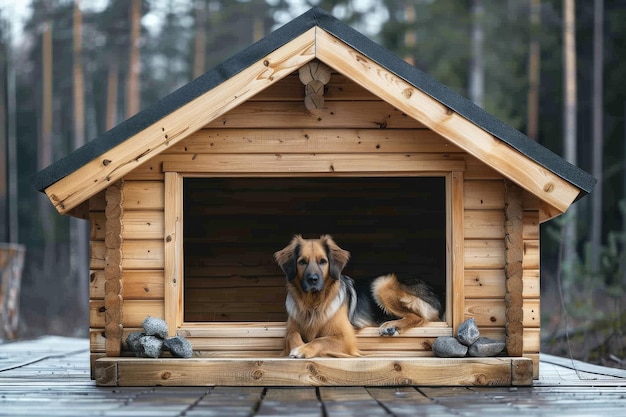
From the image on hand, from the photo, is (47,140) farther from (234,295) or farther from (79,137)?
(234,295)

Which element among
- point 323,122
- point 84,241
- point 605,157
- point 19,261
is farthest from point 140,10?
point 323,122

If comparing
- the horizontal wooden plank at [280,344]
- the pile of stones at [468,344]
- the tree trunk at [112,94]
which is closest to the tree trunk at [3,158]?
the tree trunk at [112,94]

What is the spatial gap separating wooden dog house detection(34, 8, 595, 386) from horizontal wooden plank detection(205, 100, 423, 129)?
0.04ft

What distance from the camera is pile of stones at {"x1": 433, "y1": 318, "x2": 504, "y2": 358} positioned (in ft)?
22.4

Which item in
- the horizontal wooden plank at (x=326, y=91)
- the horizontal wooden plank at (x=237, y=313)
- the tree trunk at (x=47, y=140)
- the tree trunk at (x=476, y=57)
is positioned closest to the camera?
the horizontal wooden plank at (x=326, y=91)

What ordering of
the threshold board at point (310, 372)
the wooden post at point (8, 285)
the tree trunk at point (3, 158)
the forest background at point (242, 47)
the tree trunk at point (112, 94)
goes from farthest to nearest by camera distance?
the tree trunk at point (3, 158) < the tree trunk at point (112, 94) < the forest background at point (242, 47) < the wooden post at point (8, 285) < the threshold board at point (310, 372)

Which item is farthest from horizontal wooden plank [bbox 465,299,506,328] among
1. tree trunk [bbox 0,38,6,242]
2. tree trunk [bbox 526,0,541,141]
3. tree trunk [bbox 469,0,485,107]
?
tree trunk [bbox 0,38,6,242]

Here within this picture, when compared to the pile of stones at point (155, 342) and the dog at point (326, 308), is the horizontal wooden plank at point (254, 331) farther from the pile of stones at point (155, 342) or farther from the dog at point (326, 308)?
the pile of stones at point (155, 342)

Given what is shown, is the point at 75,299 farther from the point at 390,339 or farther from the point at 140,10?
the point at 390,339

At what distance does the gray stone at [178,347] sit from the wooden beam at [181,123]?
49.0 inches

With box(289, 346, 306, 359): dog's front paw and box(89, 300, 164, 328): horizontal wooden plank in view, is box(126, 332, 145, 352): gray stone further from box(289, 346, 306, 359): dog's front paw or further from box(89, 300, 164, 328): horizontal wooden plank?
box(289, 346, 306, 359): dog's front paw

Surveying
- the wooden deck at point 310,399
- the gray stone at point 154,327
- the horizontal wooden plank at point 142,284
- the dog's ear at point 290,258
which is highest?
the dog's ear at point 290,258

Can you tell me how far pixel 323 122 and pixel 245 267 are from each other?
3.65 m

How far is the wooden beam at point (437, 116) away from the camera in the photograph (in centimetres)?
662
